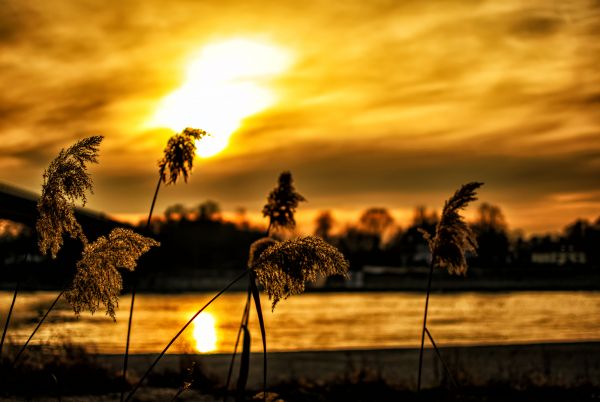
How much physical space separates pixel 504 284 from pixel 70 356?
144 meters

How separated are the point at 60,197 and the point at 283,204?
1.78m

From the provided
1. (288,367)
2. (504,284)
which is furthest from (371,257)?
(288,367)

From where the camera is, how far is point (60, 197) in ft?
15.8

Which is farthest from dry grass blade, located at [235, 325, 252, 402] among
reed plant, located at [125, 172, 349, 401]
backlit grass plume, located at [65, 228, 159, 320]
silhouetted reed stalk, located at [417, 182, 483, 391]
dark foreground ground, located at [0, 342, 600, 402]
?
dark foreground ground, located at [0, 342, 600, 402]

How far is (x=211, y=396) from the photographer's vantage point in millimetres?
10320

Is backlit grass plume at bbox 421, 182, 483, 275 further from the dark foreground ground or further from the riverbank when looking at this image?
the riverbank

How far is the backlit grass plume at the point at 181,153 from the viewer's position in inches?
197

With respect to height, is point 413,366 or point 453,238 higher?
point 453,238

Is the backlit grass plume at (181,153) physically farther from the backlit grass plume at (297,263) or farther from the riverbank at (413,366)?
the riverbank at (413,366)

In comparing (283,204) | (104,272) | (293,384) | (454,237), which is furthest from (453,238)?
(293,384)

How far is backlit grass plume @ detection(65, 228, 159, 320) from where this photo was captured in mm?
4566

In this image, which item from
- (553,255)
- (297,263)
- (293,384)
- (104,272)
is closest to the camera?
(297,263)

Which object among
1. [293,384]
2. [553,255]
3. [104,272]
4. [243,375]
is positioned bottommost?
[293,384]

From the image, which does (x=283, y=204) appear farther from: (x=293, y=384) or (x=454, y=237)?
(x=293, y=384)
